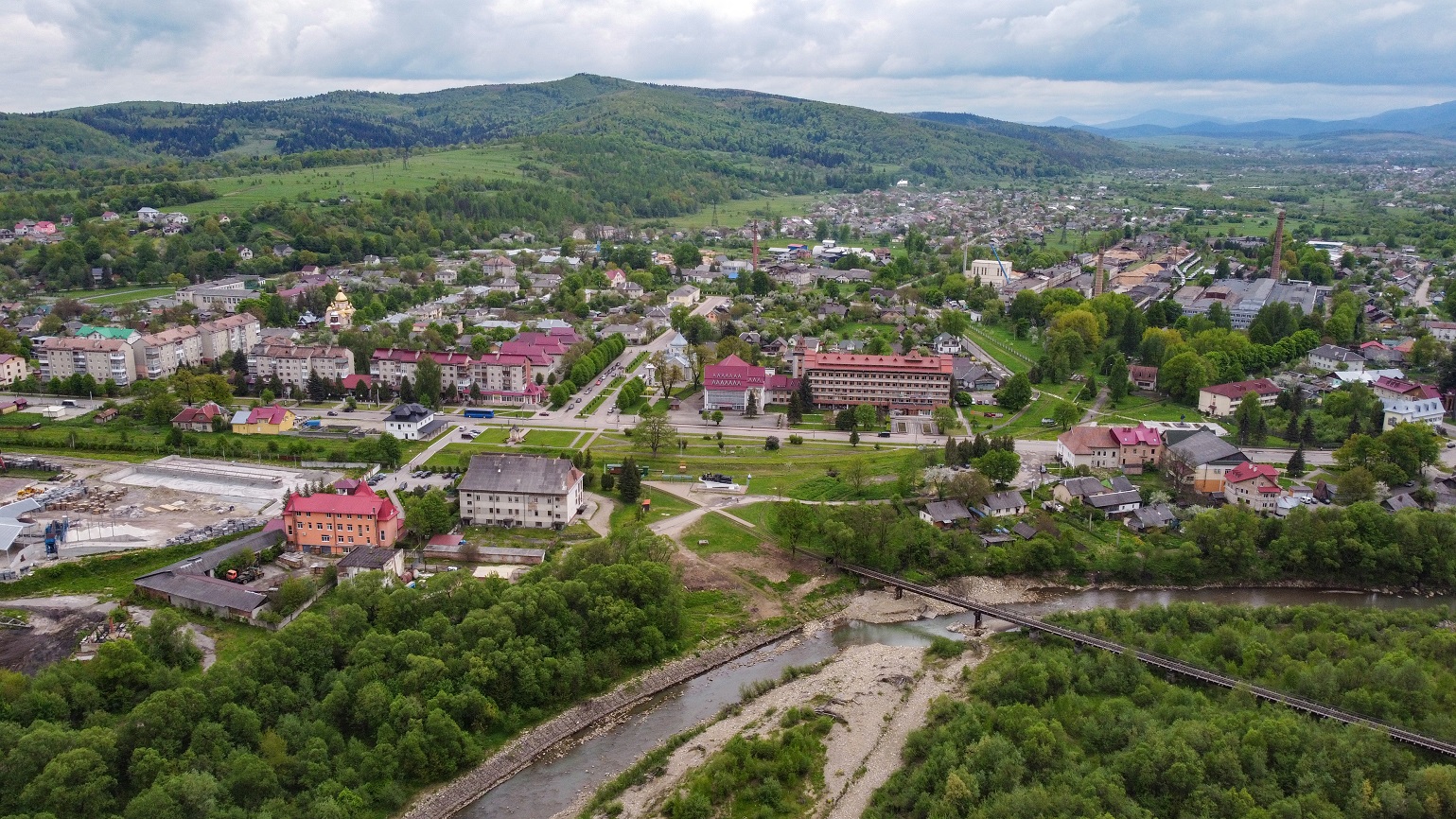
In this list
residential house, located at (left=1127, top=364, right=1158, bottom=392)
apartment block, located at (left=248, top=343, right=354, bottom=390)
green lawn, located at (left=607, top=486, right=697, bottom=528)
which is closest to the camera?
green lawn, located at (left=607, top=486, right=697, bottom=528)

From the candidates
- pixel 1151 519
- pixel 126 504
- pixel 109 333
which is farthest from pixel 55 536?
pixel 1151 519

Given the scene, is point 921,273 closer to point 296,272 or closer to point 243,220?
point 296,272

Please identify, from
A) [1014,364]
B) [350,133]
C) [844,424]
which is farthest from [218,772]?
[350,133]

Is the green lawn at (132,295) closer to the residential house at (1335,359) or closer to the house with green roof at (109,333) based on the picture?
the house with green roof at (109,333)

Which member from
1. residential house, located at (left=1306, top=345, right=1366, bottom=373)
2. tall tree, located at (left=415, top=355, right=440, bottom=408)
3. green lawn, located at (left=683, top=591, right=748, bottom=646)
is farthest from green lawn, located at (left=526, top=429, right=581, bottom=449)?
residential house, located at (left=1306, top=345, right=1366, bottom=373)

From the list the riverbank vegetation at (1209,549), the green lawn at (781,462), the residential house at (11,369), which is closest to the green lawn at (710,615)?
the riverbank vegetation at (1209,549)

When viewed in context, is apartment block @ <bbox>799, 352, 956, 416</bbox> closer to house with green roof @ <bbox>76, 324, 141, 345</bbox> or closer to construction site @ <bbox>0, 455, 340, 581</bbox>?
construction site @ <bbox>0, 455, 340, 581</bbox>
